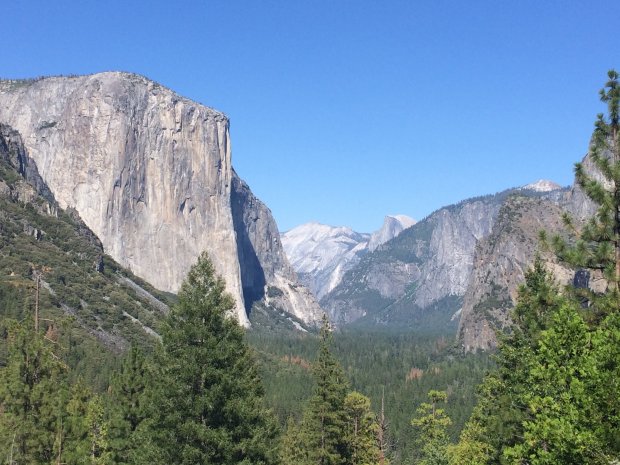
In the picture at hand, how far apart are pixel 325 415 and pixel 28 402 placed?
2139 cm

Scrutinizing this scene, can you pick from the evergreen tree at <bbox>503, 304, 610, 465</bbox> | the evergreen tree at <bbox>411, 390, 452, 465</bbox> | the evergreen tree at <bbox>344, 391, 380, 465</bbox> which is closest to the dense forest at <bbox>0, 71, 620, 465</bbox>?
the evergreen tree at <bbox>503, 304, 610, 465</bbox>

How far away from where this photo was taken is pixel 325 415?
48031 millimetres

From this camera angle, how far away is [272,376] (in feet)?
568

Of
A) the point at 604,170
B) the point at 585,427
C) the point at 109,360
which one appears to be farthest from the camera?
the point at 109,360

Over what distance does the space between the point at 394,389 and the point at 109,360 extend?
82.2 metres

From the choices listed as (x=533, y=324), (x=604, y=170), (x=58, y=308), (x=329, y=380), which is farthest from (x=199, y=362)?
(x=58, y=308)

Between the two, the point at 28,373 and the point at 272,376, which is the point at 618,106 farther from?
the point at 272,376

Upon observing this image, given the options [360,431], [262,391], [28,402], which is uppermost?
[28,402]

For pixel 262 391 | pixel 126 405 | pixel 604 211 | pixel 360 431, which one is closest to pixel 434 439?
pixel 360 431

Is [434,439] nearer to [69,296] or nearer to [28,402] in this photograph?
[28,402]

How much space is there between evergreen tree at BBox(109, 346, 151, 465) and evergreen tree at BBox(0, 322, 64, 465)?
3.56m

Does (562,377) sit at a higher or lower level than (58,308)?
lower

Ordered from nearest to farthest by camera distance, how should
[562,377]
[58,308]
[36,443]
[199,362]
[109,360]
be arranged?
[562,377]
[199,362]
[36,443]
[109,360]
[58,308]

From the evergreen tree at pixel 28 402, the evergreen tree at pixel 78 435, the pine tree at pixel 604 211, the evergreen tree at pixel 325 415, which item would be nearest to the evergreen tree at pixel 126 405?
the evergreen tree at pixel 28 402
